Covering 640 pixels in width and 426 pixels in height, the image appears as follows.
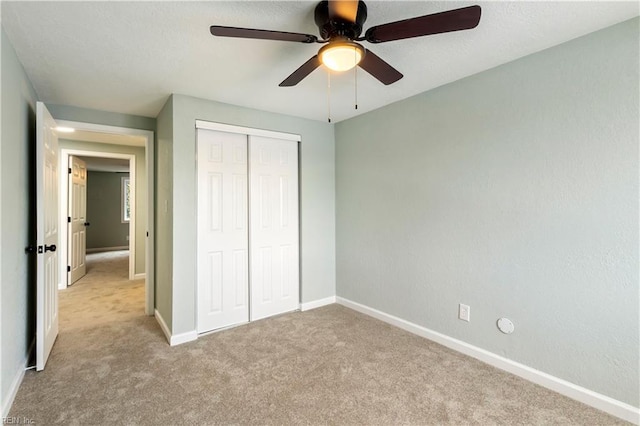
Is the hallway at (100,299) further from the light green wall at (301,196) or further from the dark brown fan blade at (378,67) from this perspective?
the dark brown fan blade at (378,67)

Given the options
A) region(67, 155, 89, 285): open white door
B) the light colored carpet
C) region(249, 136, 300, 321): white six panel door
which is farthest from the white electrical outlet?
region(67, 155, 89, 285): open white door

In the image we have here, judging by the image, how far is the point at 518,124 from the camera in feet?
7.04

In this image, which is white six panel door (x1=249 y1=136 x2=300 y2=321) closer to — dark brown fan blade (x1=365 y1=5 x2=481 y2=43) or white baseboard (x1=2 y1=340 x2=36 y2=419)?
white baseboard (x1=2 y1=340 x2=36 y2=419)

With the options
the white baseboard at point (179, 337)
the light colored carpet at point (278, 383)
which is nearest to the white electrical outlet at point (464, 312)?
the light colored carpet at point (278, 383)

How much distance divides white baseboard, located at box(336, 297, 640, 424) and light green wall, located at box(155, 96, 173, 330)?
2231mm

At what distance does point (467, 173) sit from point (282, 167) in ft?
6.26

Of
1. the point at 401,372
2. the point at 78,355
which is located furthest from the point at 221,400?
the point at 78,355

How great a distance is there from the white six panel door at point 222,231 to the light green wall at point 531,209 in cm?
150

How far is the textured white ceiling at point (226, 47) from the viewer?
1581 mm

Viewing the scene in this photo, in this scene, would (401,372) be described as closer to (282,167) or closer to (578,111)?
(578,111)

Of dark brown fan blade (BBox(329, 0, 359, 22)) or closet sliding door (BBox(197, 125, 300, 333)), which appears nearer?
dark brown fan blade (BBox(329, 0, 359, 22))

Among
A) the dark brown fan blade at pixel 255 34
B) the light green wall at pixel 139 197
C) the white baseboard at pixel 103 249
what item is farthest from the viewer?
the white baseboard at pixel 103 249

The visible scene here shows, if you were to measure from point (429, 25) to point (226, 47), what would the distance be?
126 centimetres

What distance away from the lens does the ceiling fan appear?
1.33 metres
